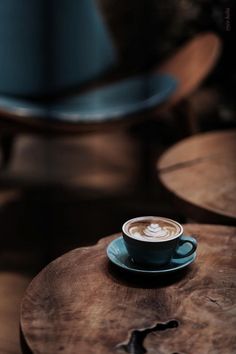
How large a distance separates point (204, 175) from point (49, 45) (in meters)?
1.41

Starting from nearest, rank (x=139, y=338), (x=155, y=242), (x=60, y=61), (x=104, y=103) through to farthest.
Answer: (x=139, y=338)
(x=155, y=242)
(x=104, y=103)
(x=60, y=61)

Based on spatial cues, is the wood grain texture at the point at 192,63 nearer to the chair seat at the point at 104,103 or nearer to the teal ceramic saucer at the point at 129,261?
the chair seat at the point at 104,103

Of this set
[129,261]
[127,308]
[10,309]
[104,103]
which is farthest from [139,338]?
[104,103]

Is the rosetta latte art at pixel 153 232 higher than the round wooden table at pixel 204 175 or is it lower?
higher

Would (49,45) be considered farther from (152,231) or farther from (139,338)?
(139,338)

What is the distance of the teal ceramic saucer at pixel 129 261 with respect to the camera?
950 mm

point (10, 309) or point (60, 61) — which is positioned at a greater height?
point (60, 61)

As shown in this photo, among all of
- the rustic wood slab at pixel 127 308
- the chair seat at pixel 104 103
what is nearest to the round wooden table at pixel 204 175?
the rustic wood slab at pixel 127 308

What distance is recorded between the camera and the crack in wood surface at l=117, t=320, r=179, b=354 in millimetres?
785

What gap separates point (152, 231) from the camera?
968mm

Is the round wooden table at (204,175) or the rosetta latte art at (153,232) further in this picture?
the round wooden table at (204,175)

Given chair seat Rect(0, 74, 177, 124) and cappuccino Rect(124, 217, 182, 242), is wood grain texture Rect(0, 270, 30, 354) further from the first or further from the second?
cappuccino Rect(124, 217, 182, 242)

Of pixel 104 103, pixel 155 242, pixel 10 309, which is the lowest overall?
pixel 10 309

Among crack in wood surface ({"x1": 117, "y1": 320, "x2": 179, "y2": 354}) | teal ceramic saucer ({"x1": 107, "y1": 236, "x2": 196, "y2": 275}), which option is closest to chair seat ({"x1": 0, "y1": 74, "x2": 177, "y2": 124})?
teal ceramic saucer ({"x1": 107, "y1": 236, "x2": 196, "y2": 275})
